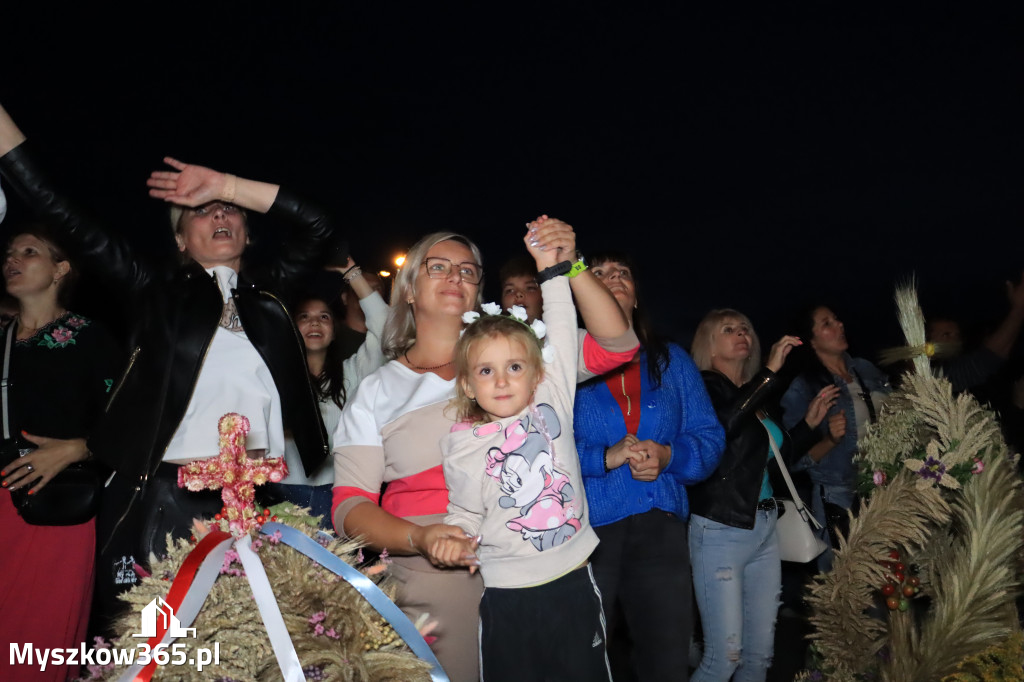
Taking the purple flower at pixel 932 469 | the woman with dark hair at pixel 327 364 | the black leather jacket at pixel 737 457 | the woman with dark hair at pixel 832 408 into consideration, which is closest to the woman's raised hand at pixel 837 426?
the woman with dark hair at pixel 832 408

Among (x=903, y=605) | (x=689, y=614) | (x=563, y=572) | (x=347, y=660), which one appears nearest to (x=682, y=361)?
(x=689, y=614)

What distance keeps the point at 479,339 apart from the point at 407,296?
444 mm

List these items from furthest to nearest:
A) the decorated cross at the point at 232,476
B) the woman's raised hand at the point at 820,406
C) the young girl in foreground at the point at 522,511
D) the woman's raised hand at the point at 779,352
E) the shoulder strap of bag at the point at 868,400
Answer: the shoulder strap of bag at the point at 868,400, the woman's raised hand at the point at 820,406, the woman's raised hand at the point at 779,352, the young girl in foreground at the point at 522,511, the decorated cross at the point at 232,476

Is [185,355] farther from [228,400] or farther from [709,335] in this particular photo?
[709,335]

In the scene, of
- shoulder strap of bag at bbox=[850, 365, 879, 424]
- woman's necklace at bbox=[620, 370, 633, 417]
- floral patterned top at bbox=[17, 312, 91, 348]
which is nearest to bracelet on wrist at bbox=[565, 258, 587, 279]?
Answer: woman's necklace at bbox=[620, 370, 633, 417]

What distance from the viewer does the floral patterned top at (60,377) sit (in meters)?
2.92

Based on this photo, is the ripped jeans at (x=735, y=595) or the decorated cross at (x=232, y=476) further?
the ripped jeans at (x=735, y=595)

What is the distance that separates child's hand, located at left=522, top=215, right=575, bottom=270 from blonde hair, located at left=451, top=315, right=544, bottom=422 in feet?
0.59

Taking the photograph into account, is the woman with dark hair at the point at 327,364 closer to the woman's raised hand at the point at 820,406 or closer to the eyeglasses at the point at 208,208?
the eyeglasses at the point at 208,208

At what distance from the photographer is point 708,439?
9.95 ft

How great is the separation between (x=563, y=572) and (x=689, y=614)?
3.14 feet

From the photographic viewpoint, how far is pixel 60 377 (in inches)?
116

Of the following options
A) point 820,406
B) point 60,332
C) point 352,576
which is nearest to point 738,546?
point 820,406

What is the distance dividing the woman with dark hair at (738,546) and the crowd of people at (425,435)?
0.03ft
